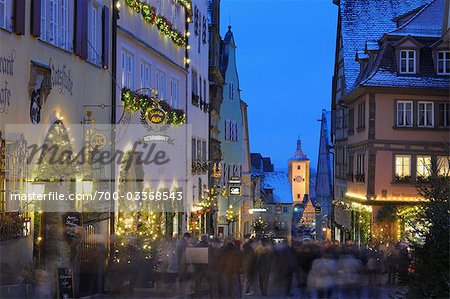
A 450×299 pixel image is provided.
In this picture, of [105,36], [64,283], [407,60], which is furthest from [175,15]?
[64,283]

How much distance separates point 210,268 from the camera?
19.2 meters

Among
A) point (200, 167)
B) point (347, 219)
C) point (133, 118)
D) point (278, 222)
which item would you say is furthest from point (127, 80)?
point (278, 222)

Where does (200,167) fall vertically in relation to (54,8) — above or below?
below

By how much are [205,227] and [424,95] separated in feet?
37.4

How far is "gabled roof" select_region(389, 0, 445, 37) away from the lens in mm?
40281

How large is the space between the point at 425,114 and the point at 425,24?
500 cm

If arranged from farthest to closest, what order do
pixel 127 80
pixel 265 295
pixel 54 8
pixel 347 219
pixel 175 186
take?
pixel 347 219 < pixel 175 186 < pixel 127 80 < pixel 265 295 < pixel 54 8

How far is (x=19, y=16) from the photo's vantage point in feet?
51.1

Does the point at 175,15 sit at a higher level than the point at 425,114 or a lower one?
higher

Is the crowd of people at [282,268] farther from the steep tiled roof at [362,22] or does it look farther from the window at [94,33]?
the steep tiled roof at [362,22]

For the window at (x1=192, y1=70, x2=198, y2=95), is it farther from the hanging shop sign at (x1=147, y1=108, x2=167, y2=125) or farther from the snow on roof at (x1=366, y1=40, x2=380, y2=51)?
the hanging shop sign at (x1=147, y1=108, x2=167, y2=125)

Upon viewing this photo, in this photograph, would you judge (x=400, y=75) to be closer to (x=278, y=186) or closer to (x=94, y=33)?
(x=94, y=33)

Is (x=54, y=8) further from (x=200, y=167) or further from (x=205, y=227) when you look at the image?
(x=205, y=227)

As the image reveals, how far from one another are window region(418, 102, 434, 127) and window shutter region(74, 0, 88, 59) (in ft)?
71.3
